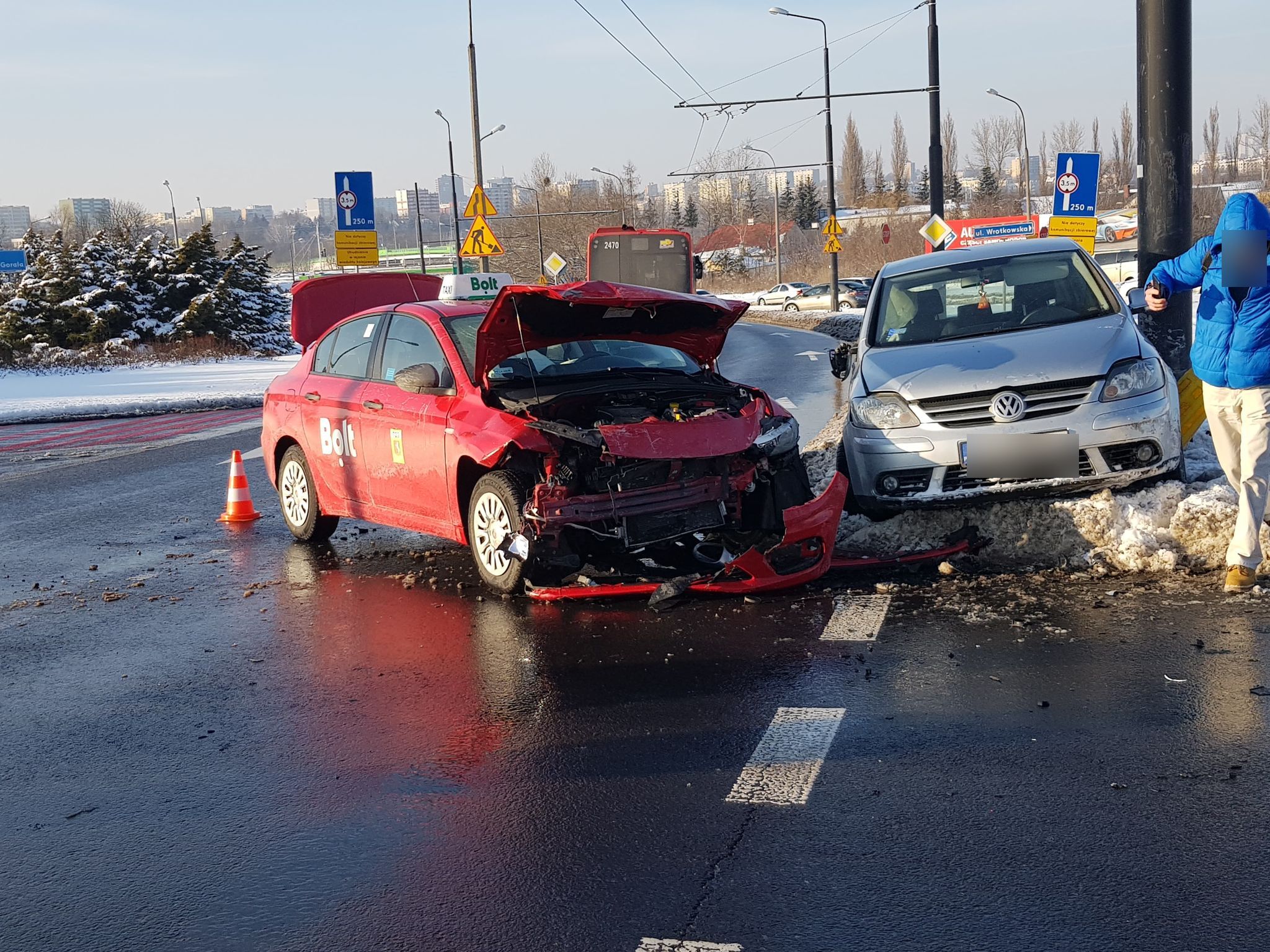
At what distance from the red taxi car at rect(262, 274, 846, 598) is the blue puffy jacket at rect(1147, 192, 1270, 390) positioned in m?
2.08

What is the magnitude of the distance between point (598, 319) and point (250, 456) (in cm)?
859

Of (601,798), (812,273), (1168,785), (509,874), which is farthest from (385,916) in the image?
(812,273)

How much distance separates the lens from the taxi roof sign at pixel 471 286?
30.8 feet

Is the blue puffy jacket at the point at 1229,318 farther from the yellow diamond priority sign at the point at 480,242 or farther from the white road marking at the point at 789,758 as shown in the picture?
the yellow diamond priority sign at the point at 480,242

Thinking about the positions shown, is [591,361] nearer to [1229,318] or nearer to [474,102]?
[1229,318]

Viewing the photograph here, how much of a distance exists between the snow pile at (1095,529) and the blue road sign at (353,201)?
19016 millimetres

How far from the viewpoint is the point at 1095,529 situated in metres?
7.32

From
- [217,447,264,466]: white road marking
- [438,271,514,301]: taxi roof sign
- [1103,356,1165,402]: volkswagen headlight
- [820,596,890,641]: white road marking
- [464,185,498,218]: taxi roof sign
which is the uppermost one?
[464,185,498,218]: taxi roof sign

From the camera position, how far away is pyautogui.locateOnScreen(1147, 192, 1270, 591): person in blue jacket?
6.60 m

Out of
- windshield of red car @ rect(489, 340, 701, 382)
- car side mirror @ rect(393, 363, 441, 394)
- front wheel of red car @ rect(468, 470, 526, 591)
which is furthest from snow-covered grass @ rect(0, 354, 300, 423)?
front wheel of red car @ rect(468, 470, 526, 591)

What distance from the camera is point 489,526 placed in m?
7.50

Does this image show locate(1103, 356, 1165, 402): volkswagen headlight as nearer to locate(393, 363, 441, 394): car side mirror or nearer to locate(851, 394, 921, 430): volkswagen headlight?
locate(851, 394, 921, 430): volkswagen headlight

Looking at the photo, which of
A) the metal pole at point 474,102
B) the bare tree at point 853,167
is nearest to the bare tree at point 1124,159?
the bare tree at point 853,167

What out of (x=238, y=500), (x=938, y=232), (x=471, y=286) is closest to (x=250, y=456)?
(x=471, y=286)
